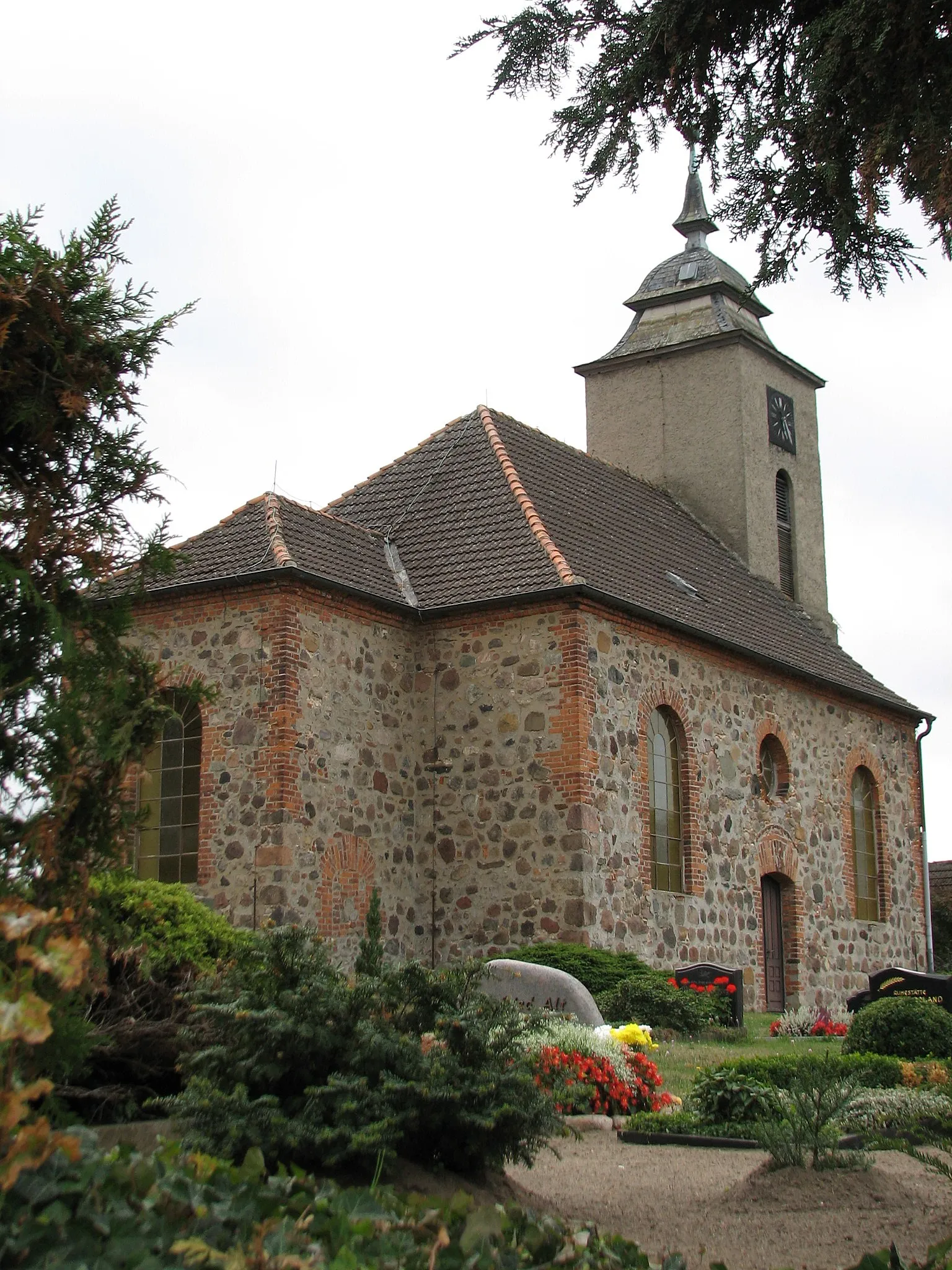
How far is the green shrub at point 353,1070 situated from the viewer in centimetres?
632

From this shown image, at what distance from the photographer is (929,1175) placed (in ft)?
25.8

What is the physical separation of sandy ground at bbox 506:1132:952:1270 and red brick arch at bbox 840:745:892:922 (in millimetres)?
15882

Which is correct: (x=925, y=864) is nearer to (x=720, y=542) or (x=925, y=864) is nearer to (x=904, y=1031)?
(x=720, y=542)

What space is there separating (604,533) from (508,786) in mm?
5079

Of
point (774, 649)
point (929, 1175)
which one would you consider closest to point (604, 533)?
point (774, 649)

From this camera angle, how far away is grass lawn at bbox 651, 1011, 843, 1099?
12297 millimetres

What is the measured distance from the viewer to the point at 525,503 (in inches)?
785

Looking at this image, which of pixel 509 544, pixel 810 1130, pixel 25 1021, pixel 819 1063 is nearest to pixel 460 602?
pixel 509 544

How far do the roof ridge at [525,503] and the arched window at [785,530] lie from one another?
7.56 metres

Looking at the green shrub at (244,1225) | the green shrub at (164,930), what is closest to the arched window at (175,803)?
the green shrub at (164,930)

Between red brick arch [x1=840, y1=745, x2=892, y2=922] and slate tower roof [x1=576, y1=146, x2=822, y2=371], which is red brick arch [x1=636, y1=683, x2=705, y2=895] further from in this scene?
slate tower roof [x1=576, y1=146, x2=822, y2=371]

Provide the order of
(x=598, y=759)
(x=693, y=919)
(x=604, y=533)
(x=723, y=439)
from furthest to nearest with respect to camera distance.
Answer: (x=723, y=439)
(x=604, y=533)
(x=693, y=919)
(x=598, y=759)

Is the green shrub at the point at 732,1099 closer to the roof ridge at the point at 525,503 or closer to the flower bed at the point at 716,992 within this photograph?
the flower bed at the point at 716,992

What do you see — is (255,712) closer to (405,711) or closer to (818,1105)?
(405,711)
